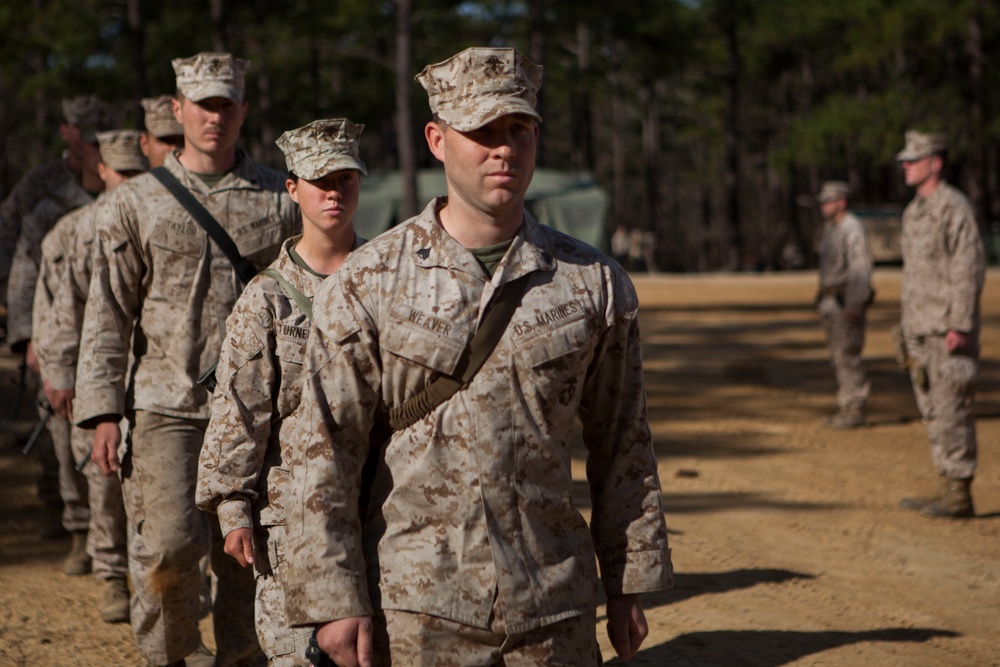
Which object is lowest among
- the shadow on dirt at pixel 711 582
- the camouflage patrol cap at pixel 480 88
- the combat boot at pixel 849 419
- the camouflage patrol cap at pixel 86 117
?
the combat boot at pixel 849 419

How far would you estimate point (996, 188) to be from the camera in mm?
56344

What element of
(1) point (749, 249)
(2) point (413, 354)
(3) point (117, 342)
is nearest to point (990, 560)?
(3) point (117, 342)

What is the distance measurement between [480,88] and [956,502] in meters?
6.78

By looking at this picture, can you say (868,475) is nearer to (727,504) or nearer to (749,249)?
(727,504)

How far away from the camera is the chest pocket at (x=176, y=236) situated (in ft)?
17.1

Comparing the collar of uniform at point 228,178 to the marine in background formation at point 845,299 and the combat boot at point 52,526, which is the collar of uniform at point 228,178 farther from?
the marine in background formation at point 845,299

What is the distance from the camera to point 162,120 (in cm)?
657

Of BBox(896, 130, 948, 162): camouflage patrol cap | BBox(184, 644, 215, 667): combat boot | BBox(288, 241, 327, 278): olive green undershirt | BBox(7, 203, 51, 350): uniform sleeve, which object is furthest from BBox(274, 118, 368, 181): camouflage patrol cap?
BBox(896, 130, 948, 162): camouflage patrol cap

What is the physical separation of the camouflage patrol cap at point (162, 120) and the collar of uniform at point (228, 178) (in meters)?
1.18

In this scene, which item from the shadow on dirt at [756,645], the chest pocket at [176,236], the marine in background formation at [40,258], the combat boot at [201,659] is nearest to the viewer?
the chest pocket at [176,236]

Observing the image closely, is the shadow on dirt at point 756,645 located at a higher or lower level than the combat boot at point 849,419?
higher

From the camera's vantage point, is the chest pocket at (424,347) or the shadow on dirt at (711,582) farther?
the shadow on dirt at (711,582)

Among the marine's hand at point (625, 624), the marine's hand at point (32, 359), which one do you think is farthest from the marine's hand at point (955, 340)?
the marine's hand at point (625, 624)

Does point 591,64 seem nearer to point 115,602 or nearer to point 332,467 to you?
point 115,602
